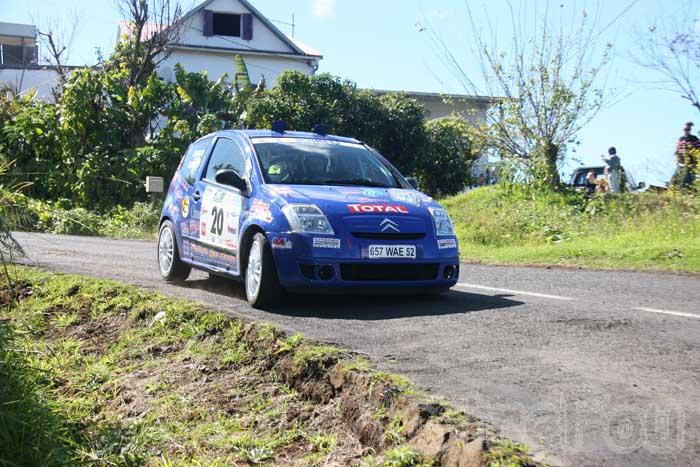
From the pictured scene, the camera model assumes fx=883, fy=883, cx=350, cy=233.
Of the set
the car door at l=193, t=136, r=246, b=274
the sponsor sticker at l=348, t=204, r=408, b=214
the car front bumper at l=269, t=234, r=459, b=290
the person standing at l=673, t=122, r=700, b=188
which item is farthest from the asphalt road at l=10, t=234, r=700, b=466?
the person standing at l=673, t=122, r=700, b=188

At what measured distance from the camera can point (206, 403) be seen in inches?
230

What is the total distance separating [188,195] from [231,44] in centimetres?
3743

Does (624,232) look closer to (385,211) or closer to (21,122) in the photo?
(385,211)

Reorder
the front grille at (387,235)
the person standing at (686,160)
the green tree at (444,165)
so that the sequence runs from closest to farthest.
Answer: the front grille at (387,235)
the person standing at (686,160)
the green tree at (444,165)

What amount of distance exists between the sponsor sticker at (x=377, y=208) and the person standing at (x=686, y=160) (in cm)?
1013

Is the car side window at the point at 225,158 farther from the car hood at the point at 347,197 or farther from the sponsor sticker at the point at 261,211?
the car hood at the point at 347,197

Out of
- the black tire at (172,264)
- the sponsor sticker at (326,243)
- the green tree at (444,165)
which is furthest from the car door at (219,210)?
the green tree at (444,165)

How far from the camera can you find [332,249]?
7637 millimetres

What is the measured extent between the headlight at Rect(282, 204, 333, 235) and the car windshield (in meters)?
0.75

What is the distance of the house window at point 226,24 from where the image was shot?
45812 mm

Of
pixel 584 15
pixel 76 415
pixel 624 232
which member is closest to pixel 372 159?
pixel 76 415

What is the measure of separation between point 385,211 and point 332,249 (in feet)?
2.15

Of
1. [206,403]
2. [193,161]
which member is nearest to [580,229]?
[193,161]

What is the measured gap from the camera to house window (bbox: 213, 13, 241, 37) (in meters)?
45.8
